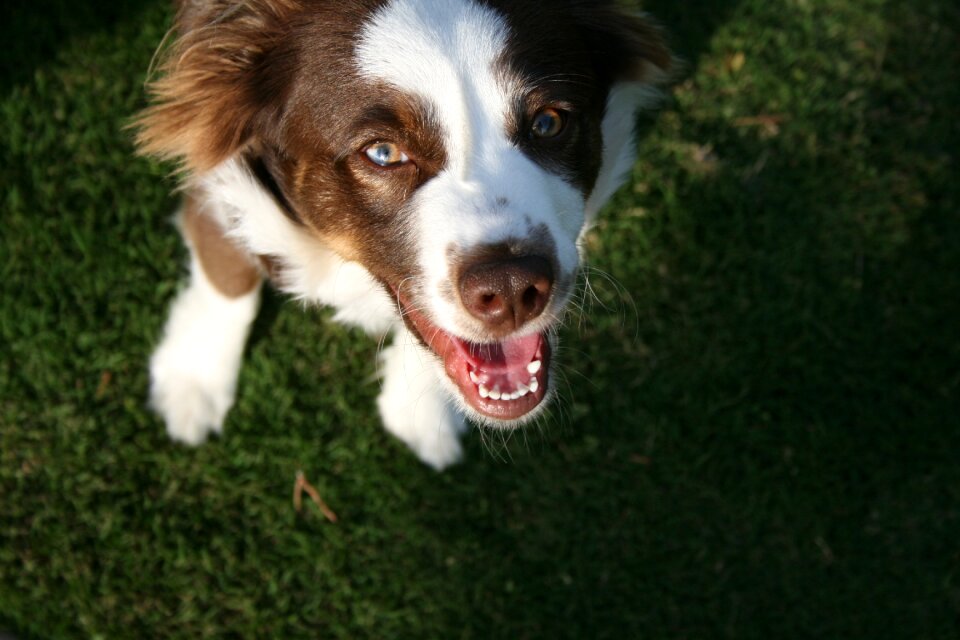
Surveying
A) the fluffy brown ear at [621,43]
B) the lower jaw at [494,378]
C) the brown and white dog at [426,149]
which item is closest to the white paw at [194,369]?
the brown and white dog at [426,149]

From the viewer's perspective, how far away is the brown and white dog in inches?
Answer: 97.7

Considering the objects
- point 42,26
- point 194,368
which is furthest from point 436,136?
point 42,26

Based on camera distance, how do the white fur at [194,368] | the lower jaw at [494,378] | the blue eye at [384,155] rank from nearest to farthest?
the blue eye at [384,155], the lower jaw at [494,378], the white fur at [194,368]

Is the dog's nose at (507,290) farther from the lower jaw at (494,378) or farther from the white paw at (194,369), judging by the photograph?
the white paw at (194,369)

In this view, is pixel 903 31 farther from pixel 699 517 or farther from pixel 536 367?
pixel 536 367

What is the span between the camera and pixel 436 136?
2494 mm

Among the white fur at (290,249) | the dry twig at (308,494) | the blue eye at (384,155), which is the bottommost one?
the dry twig at (308,494)

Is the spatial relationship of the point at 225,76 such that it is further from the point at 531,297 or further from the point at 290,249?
the point at 531,297

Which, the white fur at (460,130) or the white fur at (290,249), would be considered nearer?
the white fur at (460,130)

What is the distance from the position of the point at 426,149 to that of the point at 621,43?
0.92 meters

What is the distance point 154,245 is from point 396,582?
188cm

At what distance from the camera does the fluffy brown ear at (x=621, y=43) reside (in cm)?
292

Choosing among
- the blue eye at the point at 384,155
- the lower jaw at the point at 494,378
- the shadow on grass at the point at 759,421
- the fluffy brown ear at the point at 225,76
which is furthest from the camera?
the shadow on grass at the point at 759,421

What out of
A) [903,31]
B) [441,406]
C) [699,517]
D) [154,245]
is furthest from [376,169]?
[903,31]
